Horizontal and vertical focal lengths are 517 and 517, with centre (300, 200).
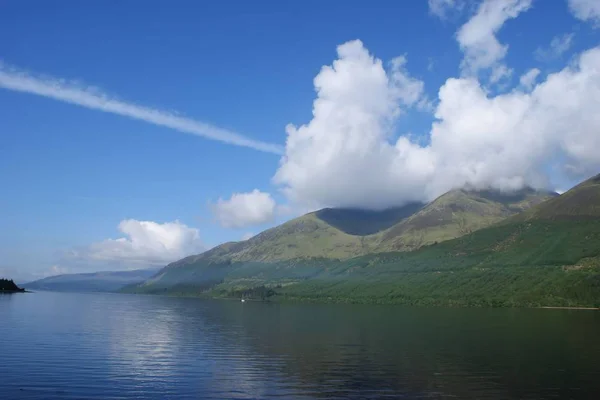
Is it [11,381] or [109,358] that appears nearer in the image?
[11,381]

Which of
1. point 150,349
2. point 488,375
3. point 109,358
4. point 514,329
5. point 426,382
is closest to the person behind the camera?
point 426,382

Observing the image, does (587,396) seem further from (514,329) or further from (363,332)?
(514,329)

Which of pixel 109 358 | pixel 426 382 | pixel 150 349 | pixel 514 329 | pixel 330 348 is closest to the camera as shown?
pixel 426 382

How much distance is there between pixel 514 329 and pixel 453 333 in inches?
992

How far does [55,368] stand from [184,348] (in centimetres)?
2958

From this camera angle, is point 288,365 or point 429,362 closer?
point 288,365

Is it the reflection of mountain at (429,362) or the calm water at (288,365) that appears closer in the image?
the calm water at (288,365)

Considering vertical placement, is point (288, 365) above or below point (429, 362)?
above

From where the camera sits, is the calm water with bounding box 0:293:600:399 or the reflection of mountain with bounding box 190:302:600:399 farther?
the reflection of mountain with bounding box 190:302:600:399

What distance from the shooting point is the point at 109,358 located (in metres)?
81.1

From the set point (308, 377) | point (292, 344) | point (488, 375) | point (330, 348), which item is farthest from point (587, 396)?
point (292, 344)

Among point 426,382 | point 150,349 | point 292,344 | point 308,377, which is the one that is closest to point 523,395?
point 426,382

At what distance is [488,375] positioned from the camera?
73.1 metres

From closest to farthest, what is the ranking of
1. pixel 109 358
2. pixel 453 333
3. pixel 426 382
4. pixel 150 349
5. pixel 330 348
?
pixel 426 382
pixel 109 358
pixel 150 349
pixel 330 348
pixel 453 333
